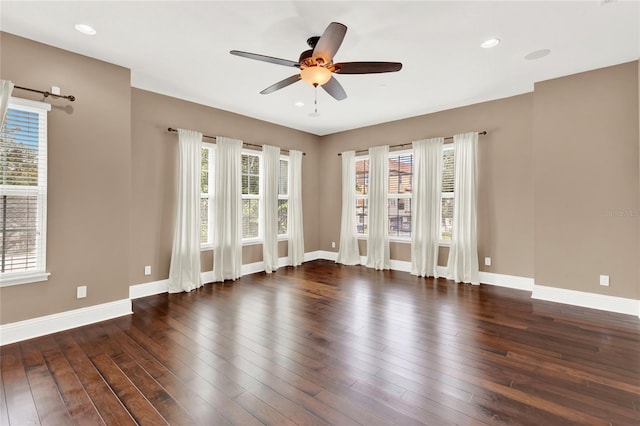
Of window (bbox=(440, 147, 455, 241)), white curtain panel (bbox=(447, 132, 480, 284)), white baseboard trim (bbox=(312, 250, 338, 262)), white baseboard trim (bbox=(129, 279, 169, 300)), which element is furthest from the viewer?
white baseboard trim (bbox=(312, 250, 338, 262))

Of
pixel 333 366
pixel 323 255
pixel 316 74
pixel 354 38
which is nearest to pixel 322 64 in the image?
pixel 316 74

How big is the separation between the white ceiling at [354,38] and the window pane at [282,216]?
8.47 feet

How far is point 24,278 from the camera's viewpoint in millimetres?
3002

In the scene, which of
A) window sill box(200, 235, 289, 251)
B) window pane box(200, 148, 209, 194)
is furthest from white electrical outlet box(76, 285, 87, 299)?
window pane box(200, 148, 209, 194)

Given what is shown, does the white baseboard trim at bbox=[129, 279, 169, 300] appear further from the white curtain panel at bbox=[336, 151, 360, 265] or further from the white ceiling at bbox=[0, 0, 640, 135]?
the white curtain panel at bbox=[336, 151, 360, 265]

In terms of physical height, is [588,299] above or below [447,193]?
below

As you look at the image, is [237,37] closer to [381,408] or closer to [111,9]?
[111,9]

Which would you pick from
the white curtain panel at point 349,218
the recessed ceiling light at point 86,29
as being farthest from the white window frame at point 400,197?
the recessed ceiling light at point 86,29

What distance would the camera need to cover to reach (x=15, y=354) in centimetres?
269

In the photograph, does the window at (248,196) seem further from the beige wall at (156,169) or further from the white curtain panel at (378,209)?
the white curtain panel at (378,209)

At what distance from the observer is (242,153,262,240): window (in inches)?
229

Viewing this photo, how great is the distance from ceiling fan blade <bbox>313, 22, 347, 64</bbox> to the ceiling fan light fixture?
0.32 ft

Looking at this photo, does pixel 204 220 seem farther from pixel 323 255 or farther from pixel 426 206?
pixel 426 206

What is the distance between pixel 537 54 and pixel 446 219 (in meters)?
2.83
